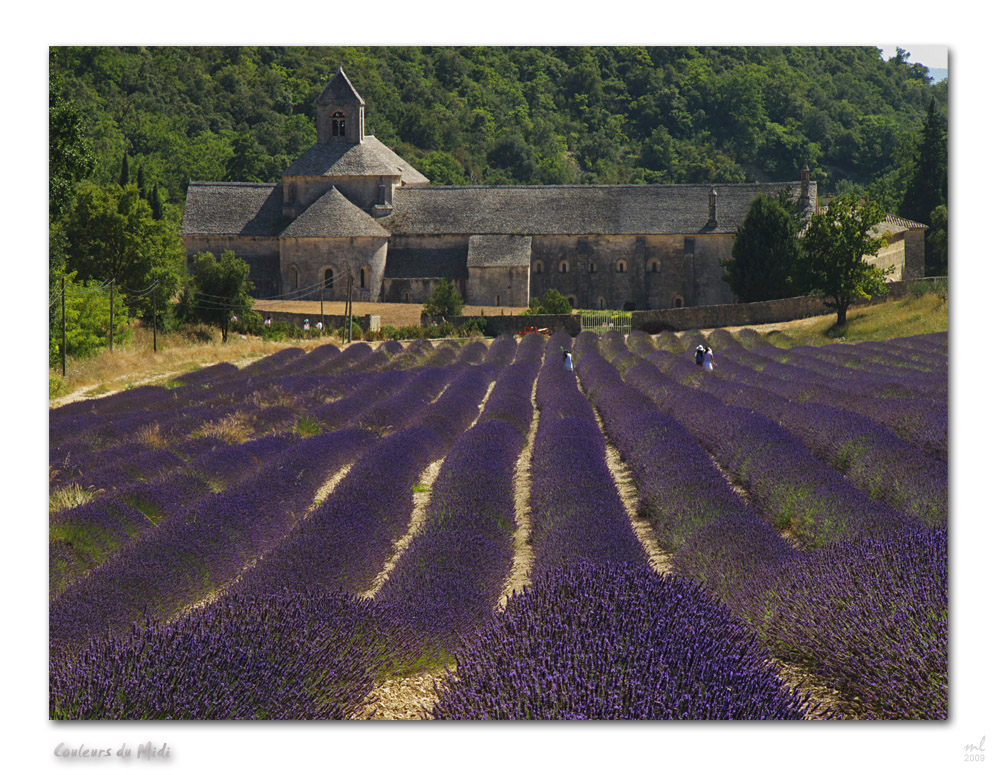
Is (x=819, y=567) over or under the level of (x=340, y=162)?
under

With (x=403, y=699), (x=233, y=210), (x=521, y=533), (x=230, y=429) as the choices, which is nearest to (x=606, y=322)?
(x=233, y=210)

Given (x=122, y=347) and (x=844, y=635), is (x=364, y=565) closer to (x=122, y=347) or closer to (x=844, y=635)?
(x=844, y=635)

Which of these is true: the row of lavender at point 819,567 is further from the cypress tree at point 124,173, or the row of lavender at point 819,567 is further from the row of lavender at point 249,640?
the cypress tree at point 124,173

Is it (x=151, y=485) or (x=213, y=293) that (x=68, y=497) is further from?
(x=213, y=293)

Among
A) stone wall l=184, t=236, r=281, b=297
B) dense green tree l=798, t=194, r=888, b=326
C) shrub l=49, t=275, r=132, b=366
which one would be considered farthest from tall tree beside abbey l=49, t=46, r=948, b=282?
stone wall l=184, t=236, r=281, b=297

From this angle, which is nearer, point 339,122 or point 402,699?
point 402,699

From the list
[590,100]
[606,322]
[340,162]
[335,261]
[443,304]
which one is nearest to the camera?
[590,100]
